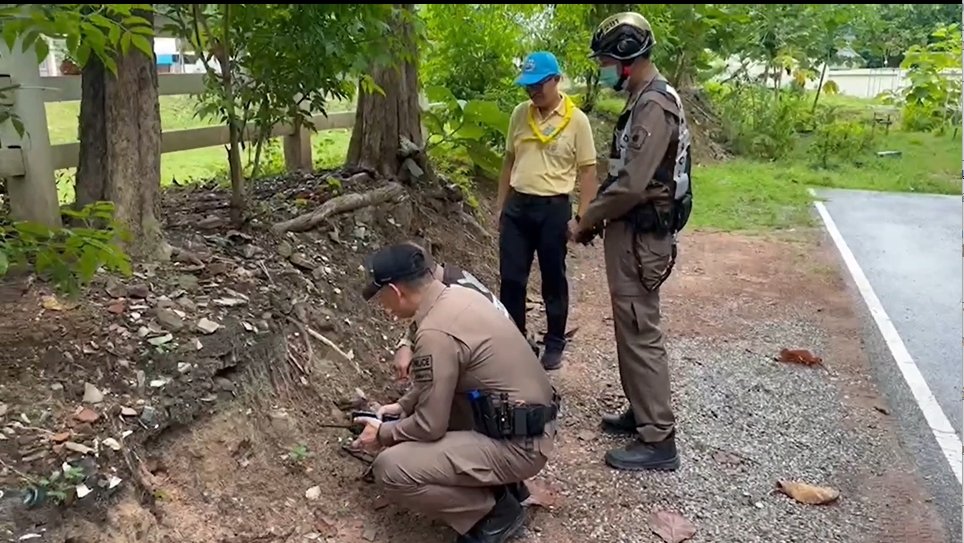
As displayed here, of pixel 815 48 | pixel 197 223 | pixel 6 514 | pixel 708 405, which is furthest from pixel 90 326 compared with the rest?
pixel 815 48

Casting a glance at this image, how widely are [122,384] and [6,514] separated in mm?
Answer: 661

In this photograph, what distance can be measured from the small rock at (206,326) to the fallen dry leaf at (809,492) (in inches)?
99.0

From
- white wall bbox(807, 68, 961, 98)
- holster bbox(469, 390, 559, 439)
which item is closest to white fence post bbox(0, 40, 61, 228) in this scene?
holster bbox(469, 390, 559, 439)

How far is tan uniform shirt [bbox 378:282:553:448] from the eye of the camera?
9.34 feet

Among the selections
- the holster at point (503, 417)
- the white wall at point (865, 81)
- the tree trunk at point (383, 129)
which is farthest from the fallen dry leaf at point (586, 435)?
the white wall at point (865, 81)

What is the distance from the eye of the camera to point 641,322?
12.2ft

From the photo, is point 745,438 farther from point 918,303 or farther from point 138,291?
point 918,303

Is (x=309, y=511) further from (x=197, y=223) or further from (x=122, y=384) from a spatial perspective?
(x=197, y=223)

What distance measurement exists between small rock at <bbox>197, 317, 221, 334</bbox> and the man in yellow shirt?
1.81 m

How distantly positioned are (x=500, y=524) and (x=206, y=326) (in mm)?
1464

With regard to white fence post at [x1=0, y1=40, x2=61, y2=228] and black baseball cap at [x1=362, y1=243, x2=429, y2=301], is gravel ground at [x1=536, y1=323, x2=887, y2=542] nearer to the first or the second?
black baseball cap at [x1=362, y1=243, x2=429, y2=301]

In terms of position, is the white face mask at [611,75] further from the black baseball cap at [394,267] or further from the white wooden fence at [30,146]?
the white wooden fence at [30,146]

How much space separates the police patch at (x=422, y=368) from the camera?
284cm

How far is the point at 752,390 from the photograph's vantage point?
465 cm
